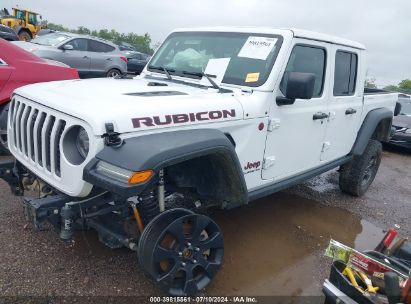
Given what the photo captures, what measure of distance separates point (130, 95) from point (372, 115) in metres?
3.45

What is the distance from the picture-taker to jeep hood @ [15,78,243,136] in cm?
238

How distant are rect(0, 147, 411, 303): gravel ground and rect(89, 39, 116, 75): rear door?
7.94m

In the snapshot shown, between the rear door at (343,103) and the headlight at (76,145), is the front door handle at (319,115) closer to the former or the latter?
the rear door at (343,103)

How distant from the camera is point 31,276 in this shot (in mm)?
2932

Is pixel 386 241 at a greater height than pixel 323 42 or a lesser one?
lesser

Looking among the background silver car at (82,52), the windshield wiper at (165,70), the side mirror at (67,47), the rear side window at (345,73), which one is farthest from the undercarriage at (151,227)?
the side mirror at (67,47)

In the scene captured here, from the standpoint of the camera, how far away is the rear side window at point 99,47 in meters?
11.8

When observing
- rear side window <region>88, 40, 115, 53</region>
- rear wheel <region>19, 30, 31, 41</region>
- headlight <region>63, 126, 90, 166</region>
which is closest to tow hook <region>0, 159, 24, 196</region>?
headlight <region>63, 126, 90, 166</region>

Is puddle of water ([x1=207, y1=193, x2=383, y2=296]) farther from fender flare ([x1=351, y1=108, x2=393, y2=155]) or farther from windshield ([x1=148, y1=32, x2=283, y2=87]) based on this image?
windshield ([x1=148, y1=32, x2=283, y2=87])

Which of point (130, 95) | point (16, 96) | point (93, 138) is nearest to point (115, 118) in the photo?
point (93, 138)

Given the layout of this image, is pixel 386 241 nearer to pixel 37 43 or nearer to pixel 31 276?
pixel 31 276

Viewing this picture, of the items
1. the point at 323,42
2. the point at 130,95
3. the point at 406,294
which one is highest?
the point at 323,42

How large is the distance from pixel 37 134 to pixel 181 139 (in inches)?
41.6

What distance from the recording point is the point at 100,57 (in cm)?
1187
